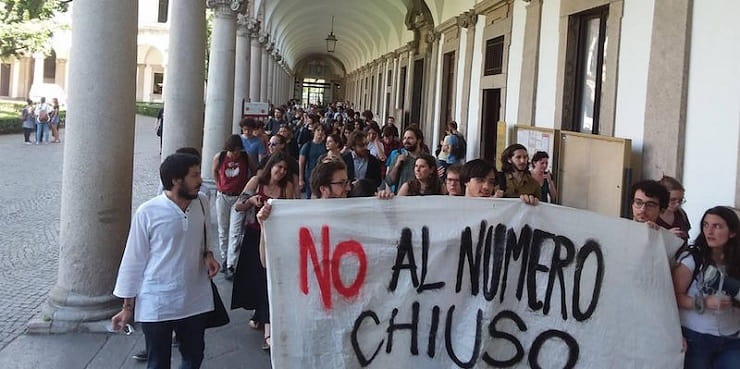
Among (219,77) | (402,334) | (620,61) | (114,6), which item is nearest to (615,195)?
(620,61)

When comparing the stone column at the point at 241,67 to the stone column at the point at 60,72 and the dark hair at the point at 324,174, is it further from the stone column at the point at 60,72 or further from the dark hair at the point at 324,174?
the stone column at the point at 60,72

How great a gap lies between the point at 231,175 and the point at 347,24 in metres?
30.2

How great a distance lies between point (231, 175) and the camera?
7.07 m

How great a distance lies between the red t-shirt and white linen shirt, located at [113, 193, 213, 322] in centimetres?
343

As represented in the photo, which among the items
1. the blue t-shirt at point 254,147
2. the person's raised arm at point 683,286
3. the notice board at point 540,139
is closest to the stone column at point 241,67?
the blue t-shirt at point 254,147

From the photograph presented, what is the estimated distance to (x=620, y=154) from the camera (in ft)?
25.1

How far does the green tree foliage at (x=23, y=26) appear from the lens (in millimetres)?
25123

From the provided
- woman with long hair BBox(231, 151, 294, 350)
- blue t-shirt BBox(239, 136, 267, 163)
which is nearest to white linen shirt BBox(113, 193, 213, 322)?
woman with long hair BBox(231, 151, 294, 350)

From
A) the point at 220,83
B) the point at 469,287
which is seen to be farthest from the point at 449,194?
the point at 220,83

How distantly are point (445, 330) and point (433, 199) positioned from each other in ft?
2.29

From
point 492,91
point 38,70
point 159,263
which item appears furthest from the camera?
point 38,70

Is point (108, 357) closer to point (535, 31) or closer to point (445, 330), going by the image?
point (445, 330)

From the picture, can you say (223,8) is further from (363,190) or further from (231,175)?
(363,190)

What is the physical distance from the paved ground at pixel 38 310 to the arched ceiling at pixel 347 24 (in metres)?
10.3
